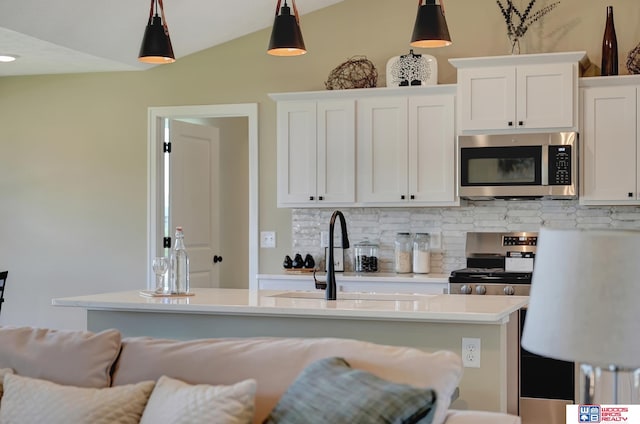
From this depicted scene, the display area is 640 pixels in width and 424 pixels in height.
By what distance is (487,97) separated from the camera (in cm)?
532

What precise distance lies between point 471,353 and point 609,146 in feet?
8.58

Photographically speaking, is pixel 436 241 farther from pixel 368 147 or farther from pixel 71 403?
pixel 71 403

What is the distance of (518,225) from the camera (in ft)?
18.6

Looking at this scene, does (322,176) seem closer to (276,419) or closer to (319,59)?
(319,59)

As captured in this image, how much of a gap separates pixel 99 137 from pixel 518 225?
327 centimetres

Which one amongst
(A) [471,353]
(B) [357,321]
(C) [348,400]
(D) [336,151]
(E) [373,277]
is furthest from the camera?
(D) [336,151]

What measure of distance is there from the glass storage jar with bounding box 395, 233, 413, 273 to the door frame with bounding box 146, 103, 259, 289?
1082mm

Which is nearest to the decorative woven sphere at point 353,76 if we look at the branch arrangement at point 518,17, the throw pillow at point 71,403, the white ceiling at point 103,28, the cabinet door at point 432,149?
the cabinet door at point 432,149

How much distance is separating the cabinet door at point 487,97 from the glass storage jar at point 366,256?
1105mm

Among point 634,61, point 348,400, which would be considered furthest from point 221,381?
point 634,61

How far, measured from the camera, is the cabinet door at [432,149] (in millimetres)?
5477

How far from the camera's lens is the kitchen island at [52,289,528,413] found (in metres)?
3.05

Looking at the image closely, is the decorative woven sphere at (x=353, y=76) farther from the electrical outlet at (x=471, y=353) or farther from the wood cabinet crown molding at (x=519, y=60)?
the electrical outlet at (x=471, y=353)

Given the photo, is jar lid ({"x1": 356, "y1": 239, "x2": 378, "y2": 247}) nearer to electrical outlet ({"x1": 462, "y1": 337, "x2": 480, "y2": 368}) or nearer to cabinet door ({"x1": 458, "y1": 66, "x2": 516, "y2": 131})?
cabinet door ({"x1": 458, "y1": 66, "x2": 516, "y2": 131})
